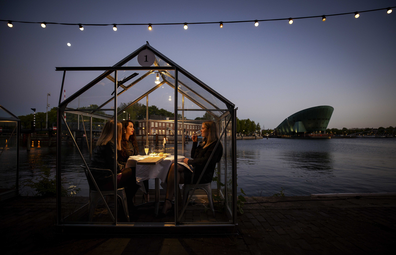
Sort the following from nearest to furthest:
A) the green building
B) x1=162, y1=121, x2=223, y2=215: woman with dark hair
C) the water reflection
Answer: x1=162, y1=121, x2=223, y2=215: woman with dark hair < the water reflection < the green building

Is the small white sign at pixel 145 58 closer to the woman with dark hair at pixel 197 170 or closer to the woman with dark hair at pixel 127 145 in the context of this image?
the woman with dark hair at pixel 127 145

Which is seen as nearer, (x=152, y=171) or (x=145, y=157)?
(x=152, y=171)

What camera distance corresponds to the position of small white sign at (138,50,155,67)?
3.32 metres

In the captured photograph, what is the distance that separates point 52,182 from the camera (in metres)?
4.96

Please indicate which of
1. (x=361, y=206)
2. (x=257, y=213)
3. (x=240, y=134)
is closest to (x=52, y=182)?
(x=257, y=213)

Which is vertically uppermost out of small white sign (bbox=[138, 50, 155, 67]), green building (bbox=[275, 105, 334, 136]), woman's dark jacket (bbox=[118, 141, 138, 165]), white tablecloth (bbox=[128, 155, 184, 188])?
green building (bbox=[275, 105, 334, 136])

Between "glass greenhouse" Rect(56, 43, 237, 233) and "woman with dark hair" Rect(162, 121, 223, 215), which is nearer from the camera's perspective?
"glass greenhouse" Rect(56, 43, 237, 233)

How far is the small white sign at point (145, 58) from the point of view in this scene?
10.9 feet

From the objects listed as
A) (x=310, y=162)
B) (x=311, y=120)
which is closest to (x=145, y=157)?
(x=310, y=162)

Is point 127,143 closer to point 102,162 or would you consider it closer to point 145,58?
point 102,162

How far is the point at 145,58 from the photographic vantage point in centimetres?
333

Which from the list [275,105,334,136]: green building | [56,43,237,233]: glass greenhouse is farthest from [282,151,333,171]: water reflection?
[275,105,334,136]: green building

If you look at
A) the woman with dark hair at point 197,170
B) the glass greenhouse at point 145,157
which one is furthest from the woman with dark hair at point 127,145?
the woman with dark hair at point 197,170

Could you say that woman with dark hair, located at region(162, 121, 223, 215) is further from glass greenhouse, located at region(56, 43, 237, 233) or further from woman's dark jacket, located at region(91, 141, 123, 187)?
woman's dark jacket, located at region(91, 141, 123, 187)
